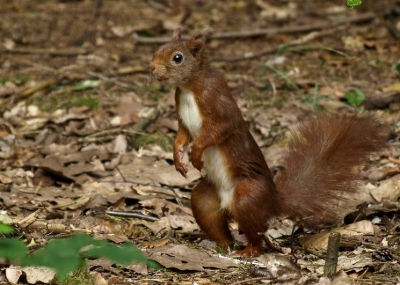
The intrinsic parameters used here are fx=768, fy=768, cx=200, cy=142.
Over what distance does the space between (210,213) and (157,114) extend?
2604mm

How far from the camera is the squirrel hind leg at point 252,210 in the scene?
4406 millimetres

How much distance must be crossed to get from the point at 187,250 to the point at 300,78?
13.4 ft

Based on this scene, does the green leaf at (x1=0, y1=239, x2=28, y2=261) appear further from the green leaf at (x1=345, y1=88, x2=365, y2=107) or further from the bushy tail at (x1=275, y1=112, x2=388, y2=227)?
the green leaf at (x1=345, y1=88, x2=365, y2=107)

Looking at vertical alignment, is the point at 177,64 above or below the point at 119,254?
above

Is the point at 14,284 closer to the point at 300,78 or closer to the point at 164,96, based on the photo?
the point at 164,96

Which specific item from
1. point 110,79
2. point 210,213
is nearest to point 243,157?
point 210,213

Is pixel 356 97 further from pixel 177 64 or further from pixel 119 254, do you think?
pixel 119 254

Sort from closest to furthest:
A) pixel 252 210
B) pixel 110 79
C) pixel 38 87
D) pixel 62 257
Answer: pixel 62 257, pixel 252 210, pixel 38 87, pixel 110 79

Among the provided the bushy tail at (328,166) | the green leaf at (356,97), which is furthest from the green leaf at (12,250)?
the green leaf at (356,97)

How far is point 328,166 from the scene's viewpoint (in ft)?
15.5

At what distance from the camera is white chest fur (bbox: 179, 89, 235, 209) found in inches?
176

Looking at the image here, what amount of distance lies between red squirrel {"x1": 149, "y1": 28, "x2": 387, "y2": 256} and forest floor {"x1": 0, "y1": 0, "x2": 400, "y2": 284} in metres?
0.19

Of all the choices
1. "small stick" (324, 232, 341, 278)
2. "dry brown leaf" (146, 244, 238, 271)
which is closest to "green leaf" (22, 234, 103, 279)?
"small stick" (324, 232, 341, 278)

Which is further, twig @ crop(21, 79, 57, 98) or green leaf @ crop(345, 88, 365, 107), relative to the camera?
twig @ crop(21, 79, 57, 98)
